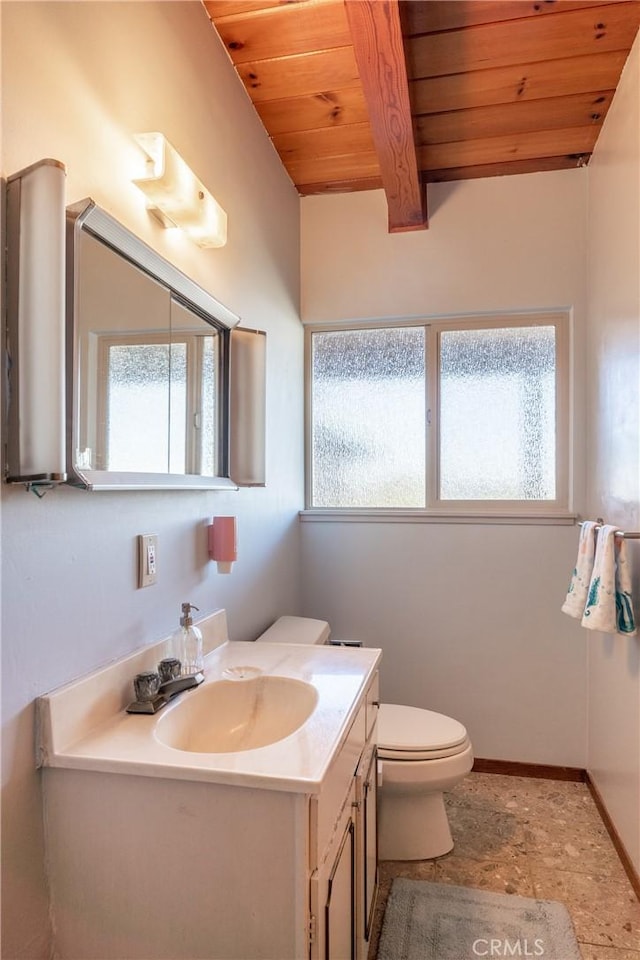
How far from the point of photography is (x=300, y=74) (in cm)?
192

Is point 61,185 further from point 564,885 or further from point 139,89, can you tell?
point 564,885

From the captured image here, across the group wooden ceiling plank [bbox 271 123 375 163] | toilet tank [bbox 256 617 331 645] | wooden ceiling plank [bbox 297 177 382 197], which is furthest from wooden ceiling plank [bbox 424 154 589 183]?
toilet tank [bbox 256 617 331 645]

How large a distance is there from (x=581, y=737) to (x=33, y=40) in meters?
2.85

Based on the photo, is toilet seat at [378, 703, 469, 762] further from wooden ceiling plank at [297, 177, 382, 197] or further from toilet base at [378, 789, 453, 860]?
wooden ceiling plank at [297, 177, 382, 197]

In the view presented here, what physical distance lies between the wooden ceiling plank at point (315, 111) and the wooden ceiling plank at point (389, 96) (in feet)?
0.62

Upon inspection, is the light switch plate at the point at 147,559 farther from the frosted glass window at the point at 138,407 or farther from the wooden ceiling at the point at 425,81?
the wooden ceiling at the point at 425,81

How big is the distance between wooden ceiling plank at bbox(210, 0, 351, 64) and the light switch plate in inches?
61.7

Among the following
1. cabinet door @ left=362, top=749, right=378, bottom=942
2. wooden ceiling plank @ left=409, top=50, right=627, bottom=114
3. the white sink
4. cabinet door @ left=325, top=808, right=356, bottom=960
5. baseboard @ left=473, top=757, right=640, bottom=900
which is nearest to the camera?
cabinet door @ left=325, top=808, right=356, bottom=960

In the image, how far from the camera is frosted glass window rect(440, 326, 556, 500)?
2.53m

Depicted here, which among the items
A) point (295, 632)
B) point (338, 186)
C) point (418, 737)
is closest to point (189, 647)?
point (295, 632)

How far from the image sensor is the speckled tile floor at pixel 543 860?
1640 mm

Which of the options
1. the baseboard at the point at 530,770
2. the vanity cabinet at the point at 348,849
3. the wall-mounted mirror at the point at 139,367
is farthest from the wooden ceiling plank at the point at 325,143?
the baseboard at the point at 530,770

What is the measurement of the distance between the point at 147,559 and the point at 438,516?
1.55 meters

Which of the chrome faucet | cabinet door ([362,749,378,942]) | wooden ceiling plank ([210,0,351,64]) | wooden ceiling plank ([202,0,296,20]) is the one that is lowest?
cabinet door ([362,749,378,942])
